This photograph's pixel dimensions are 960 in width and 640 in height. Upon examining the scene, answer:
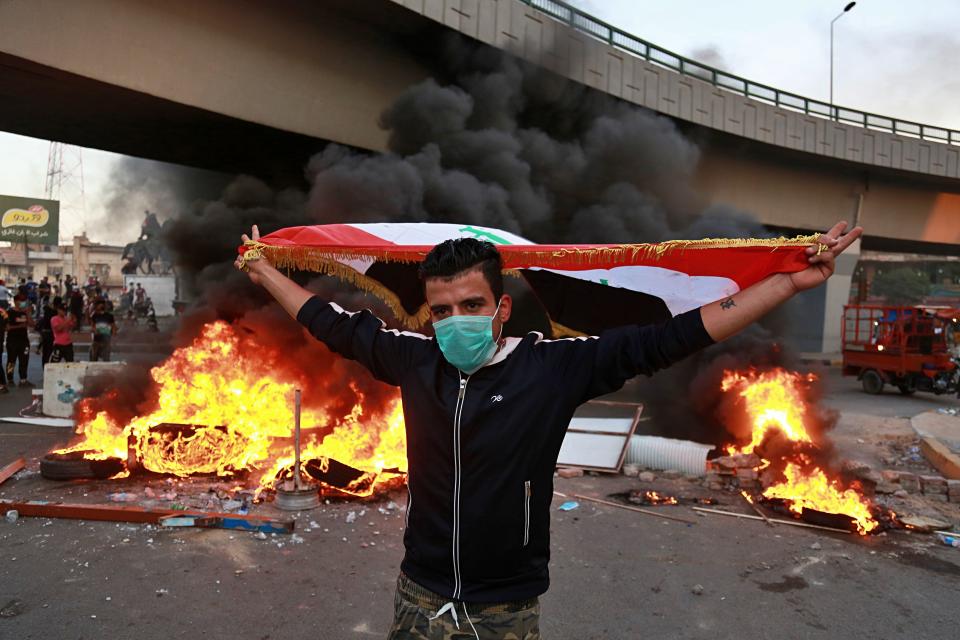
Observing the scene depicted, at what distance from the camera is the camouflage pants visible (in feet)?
5.69

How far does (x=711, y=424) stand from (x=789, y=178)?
37.7 ft

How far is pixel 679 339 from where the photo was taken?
179 centimetres

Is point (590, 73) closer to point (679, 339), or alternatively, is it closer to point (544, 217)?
point (544, 217)

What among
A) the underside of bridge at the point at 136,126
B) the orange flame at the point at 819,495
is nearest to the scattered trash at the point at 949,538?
the orange flame at the point at 819,495

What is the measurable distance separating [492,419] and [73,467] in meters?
6.37

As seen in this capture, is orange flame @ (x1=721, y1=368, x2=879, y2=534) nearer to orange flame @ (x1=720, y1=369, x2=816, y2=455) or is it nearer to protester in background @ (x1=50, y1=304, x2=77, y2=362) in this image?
orange flame @ (x1=720, y1=369, x2=816, y2=455)

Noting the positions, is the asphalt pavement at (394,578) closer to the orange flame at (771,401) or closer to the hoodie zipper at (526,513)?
the orange flame at (771,401)

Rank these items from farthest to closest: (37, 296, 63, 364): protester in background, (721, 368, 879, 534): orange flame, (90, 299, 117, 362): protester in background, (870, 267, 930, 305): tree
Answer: (870, 267, 930, 305): tree
(37, 296, 63, 364): protester in background
(90, 299, 117, 362): protester in background
(721, 368, 879, 534): orange flame

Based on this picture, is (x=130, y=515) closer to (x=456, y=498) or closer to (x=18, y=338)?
(x=456, y=498)

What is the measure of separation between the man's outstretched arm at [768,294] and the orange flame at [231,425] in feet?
16.4

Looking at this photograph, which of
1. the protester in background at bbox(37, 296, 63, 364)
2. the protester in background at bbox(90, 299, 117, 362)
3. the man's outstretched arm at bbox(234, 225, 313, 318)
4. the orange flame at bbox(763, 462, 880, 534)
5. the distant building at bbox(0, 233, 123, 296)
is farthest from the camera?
the distant building at bbox(0, 233, 123, 296)

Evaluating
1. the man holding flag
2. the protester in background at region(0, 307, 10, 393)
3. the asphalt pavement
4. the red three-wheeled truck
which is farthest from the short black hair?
the red three-wheeled truck

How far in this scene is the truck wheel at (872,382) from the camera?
1497 centimetres

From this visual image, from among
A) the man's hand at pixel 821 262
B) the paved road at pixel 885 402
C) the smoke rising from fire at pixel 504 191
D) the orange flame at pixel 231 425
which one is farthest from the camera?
the paved road at pixel 885 402
